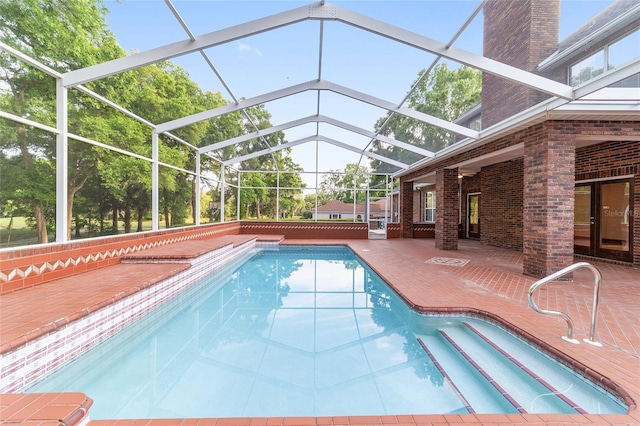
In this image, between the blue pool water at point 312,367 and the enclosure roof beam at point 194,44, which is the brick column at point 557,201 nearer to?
the blue pool water at point 312,367

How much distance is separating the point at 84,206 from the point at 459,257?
9.22 m

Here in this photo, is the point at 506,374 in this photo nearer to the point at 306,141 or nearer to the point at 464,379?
the point at 464,379

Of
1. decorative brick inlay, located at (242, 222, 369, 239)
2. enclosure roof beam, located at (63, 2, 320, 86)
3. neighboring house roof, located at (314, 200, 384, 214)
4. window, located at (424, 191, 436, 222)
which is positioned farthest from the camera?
neighboring house roof, located at (314, 200, 384, 214)

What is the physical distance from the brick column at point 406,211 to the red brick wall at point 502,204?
314 centimetres

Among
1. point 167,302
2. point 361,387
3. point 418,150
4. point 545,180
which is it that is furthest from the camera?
point 418,150

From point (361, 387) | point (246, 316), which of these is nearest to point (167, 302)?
point (246, 316)

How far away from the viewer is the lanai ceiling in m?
4.77

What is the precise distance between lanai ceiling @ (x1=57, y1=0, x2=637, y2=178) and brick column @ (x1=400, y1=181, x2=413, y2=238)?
4.16m

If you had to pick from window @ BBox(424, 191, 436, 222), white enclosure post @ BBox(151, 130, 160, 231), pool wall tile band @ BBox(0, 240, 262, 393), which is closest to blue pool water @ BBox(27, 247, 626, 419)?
pool wall tile band @ BBox(0, 240, 262, 393)

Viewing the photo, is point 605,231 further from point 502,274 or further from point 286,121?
point 286,121

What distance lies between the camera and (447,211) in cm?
1001

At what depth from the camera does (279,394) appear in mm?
2621

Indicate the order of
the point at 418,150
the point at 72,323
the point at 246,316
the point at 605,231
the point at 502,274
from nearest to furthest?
the point at 72,323, the point at 246,316, the point at 502,274, the point at 605,231, the point at 418,150

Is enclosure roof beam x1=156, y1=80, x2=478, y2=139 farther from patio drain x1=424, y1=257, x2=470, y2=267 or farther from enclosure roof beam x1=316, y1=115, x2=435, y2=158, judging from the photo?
patio drain x1=424, y1=257, x2=470, y2=267
